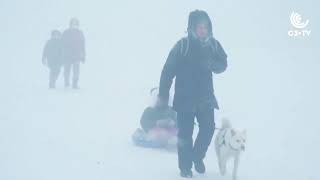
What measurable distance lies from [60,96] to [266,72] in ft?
30.3

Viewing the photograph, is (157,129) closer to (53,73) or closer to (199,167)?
(199,167)

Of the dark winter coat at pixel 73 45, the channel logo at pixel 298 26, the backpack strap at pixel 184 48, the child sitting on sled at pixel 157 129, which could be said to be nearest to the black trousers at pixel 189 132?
the backpack strap at pixel 184 48

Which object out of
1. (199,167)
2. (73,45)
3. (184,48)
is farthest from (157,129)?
(73,45)

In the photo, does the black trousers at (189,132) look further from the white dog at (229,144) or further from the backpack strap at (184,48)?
the backpack strap at (184,48)

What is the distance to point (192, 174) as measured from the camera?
24.3ft

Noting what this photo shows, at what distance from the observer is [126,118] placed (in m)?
11.5

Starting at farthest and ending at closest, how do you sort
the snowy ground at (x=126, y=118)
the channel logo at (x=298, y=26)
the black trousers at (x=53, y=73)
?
the channel logo at (x=298, y=26), the black trousers at (x=53, y=73), the snowy ground at (x=126, y=118)

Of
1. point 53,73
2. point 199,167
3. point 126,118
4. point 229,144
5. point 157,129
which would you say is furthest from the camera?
Result: point 53,73

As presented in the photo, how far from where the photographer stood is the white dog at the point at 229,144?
7.13m

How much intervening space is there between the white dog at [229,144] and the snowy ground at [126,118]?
0.24 meters

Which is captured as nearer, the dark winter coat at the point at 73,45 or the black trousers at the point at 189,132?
the black trousers at the point at 189,132

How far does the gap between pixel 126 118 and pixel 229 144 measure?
445cm

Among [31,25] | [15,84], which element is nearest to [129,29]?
[31,25]

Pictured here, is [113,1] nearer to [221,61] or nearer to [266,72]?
[266,72]
